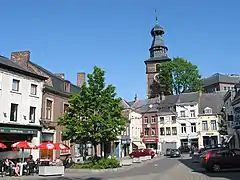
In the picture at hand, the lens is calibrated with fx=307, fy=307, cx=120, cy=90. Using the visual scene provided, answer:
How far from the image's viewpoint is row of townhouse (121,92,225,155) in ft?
197

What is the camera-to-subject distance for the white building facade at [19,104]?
84.7 feet

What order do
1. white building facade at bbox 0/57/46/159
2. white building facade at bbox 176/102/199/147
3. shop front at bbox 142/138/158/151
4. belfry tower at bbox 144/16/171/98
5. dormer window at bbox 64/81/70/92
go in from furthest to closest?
belfry tower at bbox 144/16/171/98, shop front at bbox 142/138/158/151, white building facade at bbox 176/102/199/147, dormer window at bbox 64/81/70/92, white building facade at bbox 0/57/46/159

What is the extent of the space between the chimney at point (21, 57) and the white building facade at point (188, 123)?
38497 millimetres

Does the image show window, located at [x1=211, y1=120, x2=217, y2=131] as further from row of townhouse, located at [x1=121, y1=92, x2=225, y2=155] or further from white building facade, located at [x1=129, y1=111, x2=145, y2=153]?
white building facade, located at [x1=129, y1=111, x2=145, y2=153]

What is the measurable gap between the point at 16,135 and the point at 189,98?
43.8 metres

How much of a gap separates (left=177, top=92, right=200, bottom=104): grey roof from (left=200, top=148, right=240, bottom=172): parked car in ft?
137

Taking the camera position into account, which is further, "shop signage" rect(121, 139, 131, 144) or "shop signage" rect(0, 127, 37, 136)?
"shop signage" rect(121, 139, 131, 144)

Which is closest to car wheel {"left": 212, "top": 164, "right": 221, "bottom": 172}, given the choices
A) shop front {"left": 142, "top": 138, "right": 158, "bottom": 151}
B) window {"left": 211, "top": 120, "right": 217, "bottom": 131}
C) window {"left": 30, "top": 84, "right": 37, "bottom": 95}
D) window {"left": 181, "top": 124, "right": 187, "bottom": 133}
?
window {"left": 30, "top": 84, "right": 37, "bottom": 95}

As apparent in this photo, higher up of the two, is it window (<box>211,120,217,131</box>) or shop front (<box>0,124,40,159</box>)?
window (<box>211,120,217,131</box>)

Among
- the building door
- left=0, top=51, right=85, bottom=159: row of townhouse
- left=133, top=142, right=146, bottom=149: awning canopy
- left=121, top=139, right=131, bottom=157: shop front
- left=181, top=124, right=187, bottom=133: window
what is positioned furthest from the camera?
left=181, top=124, right=187, bottom=133: window

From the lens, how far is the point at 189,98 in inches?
2517

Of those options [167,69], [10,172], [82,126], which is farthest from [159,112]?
[10,172]

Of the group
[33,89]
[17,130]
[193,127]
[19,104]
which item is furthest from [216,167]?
[193,127]

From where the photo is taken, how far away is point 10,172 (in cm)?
2152
